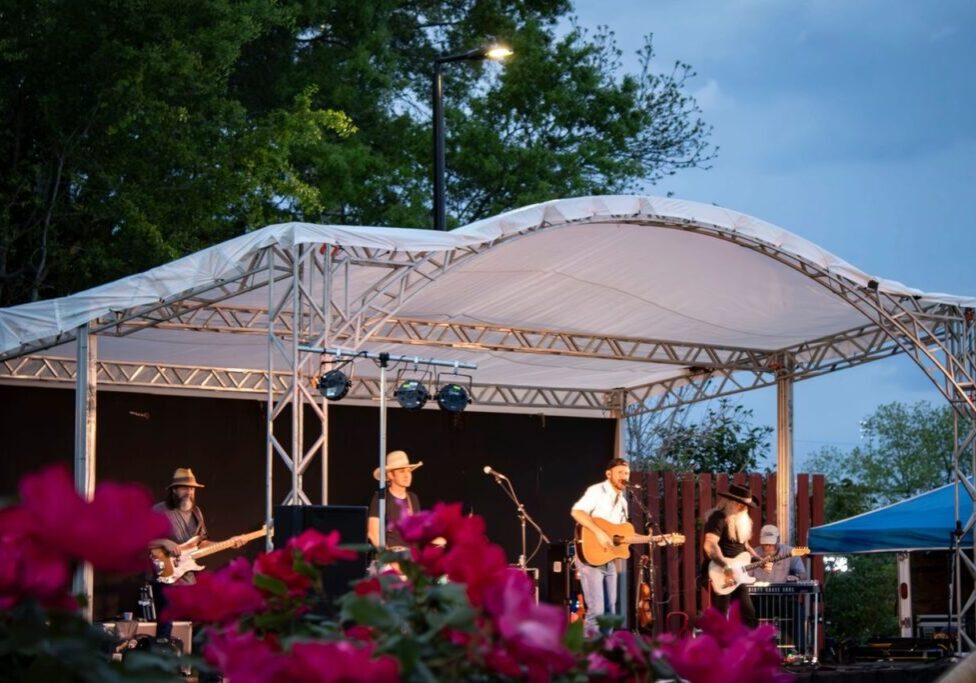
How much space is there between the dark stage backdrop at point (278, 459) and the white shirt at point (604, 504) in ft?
15.9

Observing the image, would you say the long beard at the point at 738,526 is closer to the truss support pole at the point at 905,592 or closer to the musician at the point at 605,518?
the musician at the point at 605,518

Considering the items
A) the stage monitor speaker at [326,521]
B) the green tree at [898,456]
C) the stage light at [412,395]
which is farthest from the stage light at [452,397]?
the green tree at [898,456]

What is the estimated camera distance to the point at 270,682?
4.43 feet

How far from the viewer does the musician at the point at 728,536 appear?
10.3 meters

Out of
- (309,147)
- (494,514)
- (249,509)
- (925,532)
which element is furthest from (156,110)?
(925,532)

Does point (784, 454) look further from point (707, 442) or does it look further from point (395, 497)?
point (707, 442)

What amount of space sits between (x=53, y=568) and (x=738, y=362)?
45.8 feet

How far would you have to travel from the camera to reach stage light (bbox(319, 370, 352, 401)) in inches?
349

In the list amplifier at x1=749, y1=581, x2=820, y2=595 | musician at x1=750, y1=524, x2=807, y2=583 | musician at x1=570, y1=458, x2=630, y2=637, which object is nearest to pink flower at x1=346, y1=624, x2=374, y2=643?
musician at x1=570, y1=458, x2=630, y2=637

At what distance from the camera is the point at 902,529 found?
12398 millimetres

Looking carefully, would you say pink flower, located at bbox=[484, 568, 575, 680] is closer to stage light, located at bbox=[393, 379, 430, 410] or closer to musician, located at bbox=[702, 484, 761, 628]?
musician, located at bbox=[702, 484, 761, 628]

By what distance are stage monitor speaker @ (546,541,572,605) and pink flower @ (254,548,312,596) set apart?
12499 mm

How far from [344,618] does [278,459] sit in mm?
13768

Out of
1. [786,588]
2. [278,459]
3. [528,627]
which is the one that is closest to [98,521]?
[528,627]
